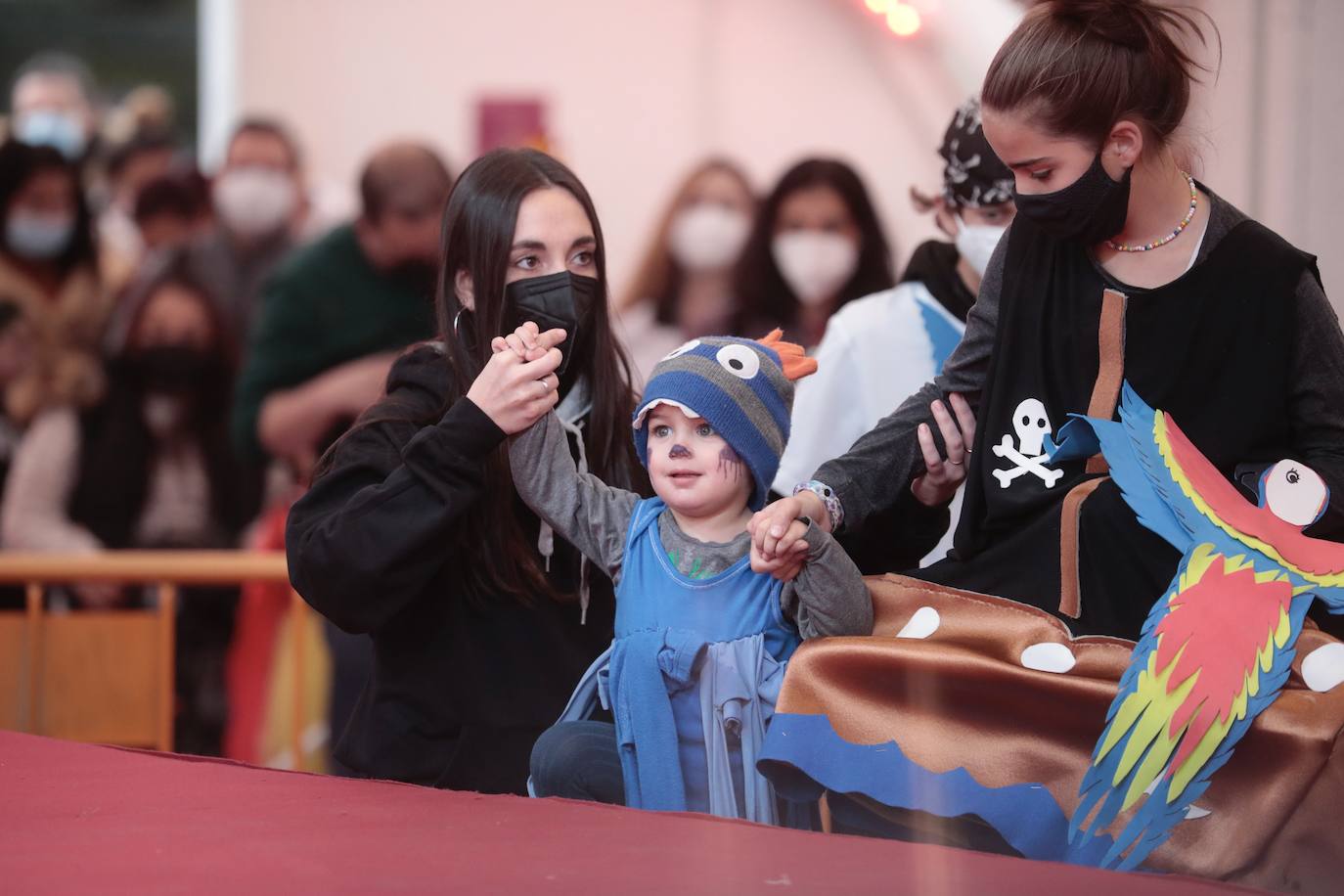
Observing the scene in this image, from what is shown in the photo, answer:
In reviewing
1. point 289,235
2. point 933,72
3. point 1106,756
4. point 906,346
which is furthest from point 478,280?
point 933,72

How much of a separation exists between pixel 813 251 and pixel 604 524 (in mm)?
2142

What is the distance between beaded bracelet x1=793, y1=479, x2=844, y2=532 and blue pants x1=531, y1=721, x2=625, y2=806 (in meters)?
0.46

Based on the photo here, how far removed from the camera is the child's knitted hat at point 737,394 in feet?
8.75

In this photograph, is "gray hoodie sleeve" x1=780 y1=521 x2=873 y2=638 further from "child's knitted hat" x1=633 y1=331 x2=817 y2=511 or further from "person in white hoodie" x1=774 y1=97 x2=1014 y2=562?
"person in white hoodie" x1=774 y1=97 x2=1014 y2=562

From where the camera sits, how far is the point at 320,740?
4.60 meters

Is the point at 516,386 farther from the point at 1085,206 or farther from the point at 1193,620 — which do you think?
the point at 1193,620

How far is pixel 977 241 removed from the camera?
3.29 m

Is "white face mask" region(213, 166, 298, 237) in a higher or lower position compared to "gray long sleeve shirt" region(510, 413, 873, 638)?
higher

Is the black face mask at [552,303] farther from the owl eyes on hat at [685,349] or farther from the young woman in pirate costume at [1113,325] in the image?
the young woman in pirate costume at [1113,325]

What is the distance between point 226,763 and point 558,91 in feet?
18.5

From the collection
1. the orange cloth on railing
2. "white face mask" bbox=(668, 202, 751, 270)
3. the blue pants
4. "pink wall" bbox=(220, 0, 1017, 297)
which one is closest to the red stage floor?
the blue pants

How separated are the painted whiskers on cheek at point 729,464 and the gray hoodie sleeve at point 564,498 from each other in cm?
19

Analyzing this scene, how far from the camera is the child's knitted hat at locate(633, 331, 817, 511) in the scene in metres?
2.67

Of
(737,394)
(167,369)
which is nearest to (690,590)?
(737,394)
